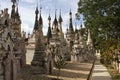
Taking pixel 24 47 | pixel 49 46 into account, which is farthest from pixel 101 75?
pixel 24 47

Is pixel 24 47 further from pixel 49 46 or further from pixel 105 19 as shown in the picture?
pixel 105 19

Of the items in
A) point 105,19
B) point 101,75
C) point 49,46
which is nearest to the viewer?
point 101,75

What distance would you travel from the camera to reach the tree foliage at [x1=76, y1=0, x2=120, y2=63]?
121ft

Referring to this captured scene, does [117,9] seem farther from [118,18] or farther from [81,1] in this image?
[81,1]

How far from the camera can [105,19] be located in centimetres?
3691

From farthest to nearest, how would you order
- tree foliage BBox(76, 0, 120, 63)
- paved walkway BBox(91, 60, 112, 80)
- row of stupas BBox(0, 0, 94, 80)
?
1. tree foliage BBox(76, 0, 120, 63)
2. paved walkway BBox(91, 60, 112, 80)
3. row of stupas BBox(0, 0, 94, 80)

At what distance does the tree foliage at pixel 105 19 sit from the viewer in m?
37.0

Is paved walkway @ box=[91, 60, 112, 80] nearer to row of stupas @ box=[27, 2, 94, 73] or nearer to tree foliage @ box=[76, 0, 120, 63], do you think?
tree foliage @ box=[76, 0, 120, 63]

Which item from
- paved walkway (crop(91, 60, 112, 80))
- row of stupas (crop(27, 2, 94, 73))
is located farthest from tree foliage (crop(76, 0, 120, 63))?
row of stupas (crop(27, 2, 94, 73))

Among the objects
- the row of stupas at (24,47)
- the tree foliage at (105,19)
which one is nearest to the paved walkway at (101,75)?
the tree foliage at (105,19)

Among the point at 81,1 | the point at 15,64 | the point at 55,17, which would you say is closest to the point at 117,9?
the point at 81,1

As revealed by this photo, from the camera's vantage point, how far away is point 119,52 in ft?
109

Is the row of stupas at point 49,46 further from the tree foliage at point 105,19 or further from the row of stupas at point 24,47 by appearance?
the tree foliage at point 105,19

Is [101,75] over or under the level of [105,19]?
under
